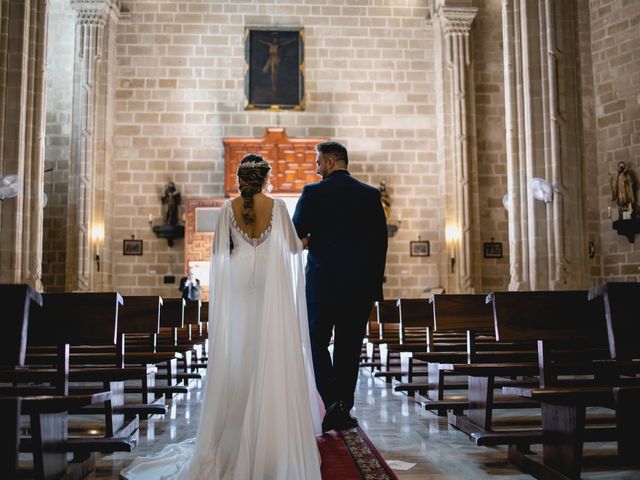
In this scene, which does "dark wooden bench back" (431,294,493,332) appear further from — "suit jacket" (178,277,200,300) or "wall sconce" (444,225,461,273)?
"wall sconce" (444,225,461,273)

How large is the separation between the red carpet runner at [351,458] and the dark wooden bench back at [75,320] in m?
1.48

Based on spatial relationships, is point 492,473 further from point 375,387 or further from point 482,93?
point 482,93

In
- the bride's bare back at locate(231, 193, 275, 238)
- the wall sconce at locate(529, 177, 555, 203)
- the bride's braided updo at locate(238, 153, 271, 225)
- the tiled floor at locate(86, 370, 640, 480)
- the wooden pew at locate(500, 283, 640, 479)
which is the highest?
the wall sconce at locate(529, 177, 555, 203)

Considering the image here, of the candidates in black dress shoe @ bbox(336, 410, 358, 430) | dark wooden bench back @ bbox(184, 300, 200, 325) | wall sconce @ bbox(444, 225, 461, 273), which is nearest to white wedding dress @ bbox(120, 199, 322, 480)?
black dress shoe @ bbox(336, 410, 358, 430)

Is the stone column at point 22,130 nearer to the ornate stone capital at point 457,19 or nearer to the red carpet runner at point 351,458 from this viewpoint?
the red carpet runner at point 351,458

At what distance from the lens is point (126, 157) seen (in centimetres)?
1703

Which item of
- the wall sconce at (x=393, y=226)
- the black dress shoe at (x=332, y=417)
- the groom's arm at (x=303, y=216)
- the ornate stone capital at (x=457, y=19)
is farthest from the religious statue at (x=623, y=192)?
the black dress shoe at (x=332, y=417)

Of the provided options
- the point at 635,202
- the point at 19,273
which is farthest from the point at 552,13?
the point at 19,273

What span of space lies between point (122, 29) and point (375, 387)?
12338 mm

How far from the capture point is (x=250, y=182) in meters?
4.47

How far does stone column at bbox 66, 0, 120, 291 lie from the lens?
51.4 feet

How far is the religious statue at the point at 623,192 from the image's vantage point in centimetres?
1360

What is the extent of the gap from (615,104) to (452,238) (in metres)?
4.42

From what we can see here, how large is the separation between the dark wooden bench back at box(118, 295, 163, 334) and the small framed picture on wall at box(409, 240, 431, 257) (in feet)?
37.3
